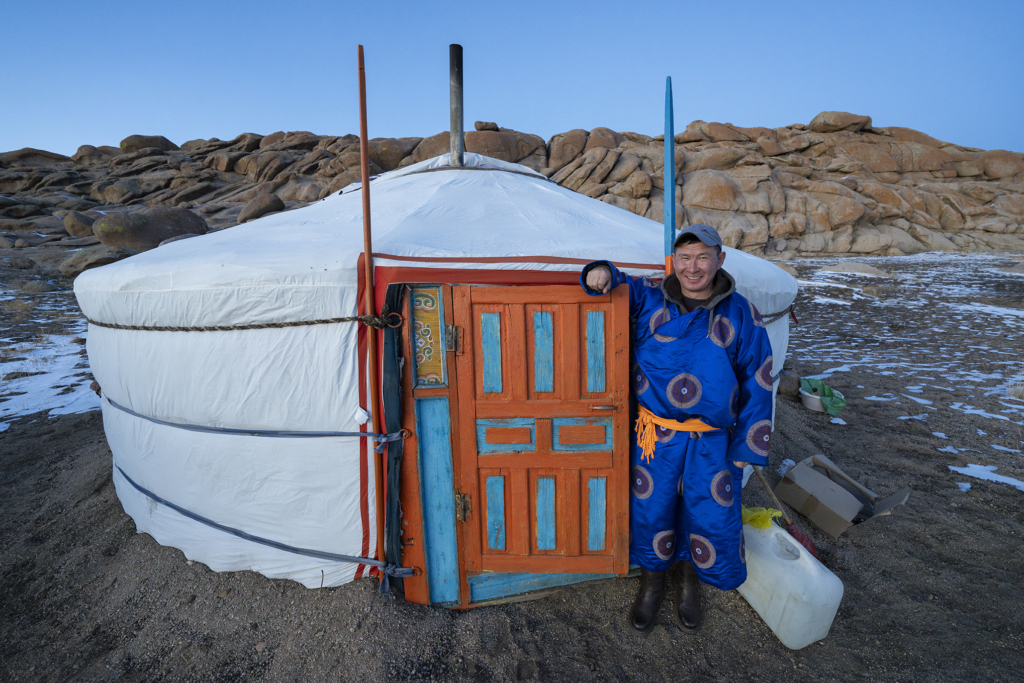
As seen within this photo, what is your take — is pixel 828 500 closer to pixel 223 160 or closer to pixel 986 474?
pixel 986 474

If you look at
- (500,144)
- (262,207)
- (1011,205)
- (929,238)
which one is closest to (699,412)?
(262,207)

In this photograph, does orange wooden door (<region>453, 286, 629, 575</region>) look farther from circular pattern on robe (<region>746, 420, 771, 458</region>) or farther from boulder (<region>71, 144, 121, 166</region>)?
boulder (<region>71, 144, 121, 166</region>)

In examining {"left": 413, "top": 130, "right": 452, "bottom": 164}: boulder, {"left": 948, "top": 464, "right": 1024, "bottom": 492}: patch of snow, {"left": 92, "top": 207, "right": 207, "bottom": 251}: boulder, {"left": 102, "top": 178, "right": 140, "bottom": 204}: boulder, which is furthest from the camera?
{"left": 413, "top": 130, "right": 452, "bottom": 164}: boulder

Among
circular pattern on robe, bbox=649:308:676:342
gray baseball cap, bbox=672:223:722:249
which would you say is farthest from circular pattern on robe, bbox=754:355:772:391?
gray baseball cap, bbox=672:223:722:249

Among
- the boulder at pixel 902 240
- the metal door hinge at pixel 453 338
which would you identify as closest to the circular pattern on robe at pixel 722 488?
the metal door hinge at pixel 453 338

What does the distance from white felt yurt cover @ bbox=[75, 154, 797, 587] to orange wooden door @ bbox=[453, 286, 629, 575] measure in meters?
0.24

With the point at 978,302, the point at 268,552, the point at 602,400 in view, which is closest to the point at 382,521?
the point at 268,552

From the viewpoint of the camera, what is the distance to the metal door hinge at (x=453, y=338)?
1805mm

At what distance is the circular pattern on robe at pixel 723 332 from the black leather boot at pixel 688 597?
98cm

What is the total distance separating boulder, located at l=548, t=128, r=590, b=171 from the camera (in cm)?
2066

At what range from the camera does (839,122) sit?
21406 mm

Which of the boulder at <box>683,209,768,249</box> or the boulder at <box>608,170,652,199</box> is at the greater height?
the boulder at <box>608,170,652,199</box>

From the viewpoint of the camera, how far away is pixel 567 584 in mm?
2100

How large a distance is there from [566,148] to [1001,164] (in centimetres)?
1930
